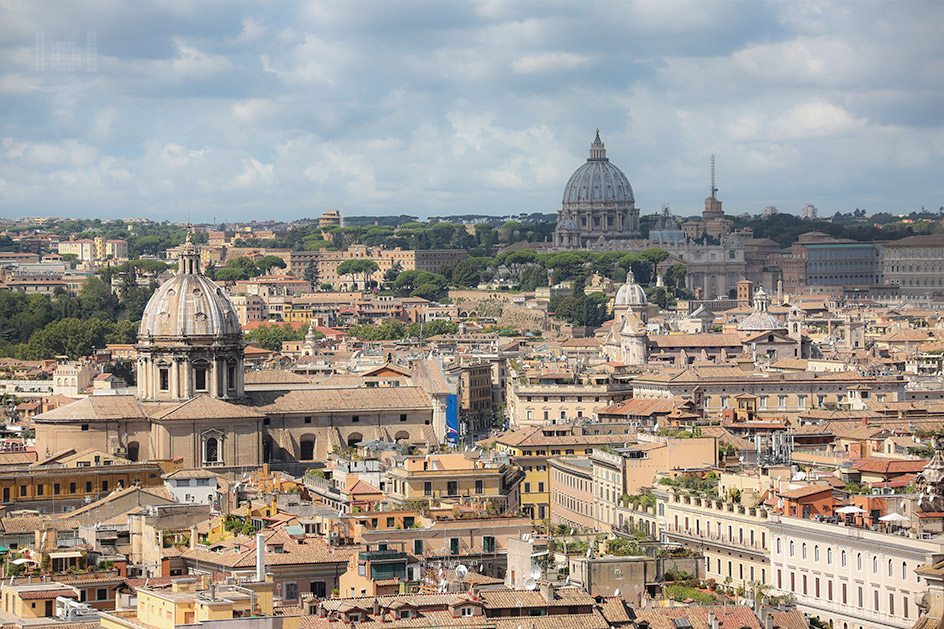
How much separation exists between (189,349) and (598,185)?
405 ft

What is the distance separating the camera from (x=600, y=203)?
6816 inches

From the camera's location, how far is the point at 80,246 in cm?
16362

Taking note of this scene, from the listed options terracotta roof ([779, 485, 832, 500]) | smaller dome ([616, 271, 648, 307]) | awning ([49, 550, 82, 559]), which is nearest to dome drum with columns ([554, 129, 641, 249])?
smaller dome ([616, 271, 648, 307])

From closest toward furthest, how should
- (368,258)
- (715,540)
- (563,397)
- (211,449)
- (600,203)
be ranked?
1. (715,540)
2. (211,449)
3. (563,397)
4. (368,258)
5. (600,203)

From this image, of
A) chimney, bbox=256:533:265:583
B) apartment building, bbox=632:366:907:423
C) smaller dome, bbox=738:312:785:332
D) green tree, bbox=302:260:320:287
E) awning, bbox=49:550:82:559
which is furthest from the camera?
green tree, bbox=302:260:320:287

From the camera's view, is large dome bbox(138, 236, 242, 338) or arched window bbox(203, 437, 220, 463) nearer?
arched window bbox(203, 437, 220, 463)

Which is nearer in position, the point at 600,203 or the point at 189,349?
the point at 189,349

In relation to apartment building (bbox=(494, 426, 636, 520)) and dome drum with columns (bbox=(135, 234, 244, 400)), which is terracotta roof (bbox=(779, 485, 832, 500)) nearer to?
apartment building (bbox=(494, 426, 636, 520))

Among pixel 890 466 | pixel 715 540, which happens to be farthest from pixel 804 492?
pixel 890 466

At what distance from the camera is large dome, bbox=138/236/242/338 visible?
5238 cm

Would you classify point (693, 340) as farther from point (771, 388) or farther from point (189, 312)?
point (189, 312)

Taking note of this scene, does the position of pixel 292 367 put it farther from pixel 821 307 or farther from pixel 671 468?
pixel 821 307

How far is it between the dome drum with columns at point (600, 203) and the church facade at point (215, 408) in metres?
116

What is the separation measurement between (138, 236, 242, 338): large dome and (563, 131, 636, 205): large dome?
12061cm
